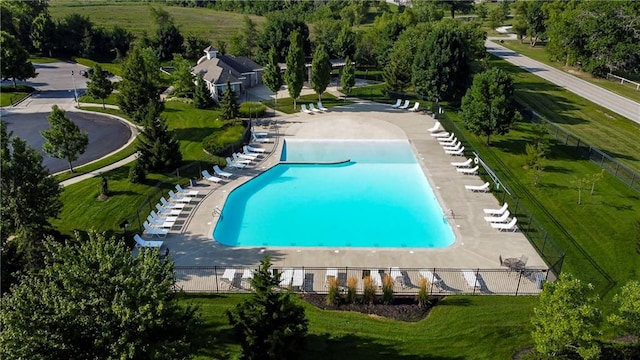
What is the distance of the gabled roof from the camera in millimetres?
53562

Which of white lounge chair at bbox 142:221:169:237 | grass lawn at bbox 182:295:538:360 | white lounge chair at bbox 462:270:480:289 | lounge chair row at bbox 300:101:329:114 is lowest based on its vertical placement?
grass lawn at bbox 182:295:538:360

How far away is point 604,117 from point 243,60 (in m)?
44.7

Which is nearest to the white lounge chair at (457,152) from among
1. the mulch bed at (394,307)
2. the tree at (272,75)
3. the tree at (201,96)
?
the mulch bed at (394,307)

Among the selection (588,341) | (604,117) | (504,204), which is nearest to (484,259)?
(504,204)

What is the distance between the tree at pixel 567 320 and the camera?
49.1ft

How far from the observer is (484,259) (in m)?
24.2

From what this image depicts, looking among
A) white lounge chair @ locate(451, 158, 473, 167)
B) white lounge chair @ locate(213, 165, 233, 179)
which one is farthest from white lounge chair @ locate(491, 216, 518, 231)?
white lounge chair @ locate(213, 165, 233, 179)

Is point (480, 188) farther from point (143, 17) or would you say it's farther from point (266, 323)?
point (143, 17)

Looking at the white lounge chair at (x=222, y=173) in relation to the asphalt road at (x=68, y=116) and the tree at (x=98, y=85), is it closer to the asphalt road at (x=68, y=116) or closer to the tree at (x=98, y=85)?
the asphalt road at (x=68, y=116)

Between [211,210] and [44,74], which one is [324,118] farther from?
[44,74]

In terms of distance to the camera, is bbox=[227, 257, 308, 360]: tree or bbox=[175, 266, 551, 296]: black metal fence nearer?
bbox=[227, 257, 308, 360]: tree

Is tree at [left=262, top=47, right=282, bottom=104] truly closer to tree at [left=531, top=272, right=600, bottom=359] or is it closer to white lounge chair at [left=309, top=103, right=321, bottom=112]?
white lounge chair at [left=309, top=103, right=321, bottom=112]

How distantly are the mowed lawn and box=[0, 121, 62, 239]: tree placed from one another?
68.3 meters

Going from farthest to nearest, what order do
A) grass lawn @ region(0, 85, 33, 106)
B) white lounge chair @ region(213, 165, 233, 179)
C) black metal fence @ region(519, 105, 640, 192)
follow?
1. grass lawn @ region(0, 85, 33, 106)
2. white lounge chair @ region(213, 165, 233, 179)
3. black metal fence @ region(519, 105, 640, 192)
